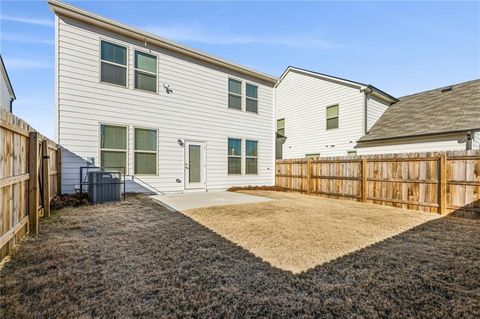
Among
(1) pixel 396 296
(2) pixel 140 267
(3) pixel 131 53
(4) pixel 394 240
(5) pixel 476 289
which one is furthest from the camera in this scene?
(3) pixel 131 53

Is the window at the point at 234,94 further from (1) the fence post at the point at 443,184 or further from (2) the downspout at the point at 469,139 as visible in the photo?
(2) the downspout at the point at 469,139

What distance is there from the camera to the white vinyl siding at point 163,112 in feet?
23.0

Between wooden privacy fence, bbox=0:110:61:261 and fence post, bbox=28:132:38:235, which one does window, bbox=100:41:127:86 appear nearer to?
wooden privacy fence, bbox=0:110:61:261

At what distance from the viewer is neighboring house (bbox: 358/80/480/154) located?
356 inches

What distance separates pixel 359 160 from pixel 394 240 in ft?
15.4

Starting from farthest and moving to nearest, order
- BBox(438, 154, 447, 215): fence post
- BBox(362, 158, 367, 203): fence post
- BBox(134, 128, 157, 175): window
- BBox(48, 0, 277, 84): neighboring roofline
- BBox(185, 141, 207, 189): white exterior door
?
1. BBox(185, 141, 207, 189): white exterior door
2. BBox(134, 128, 157, 175): window
3. BBox(362, 158, 367, 203): fence post
4. BBox(48, 0, 277, 84): neighboring roofline
5. BBox(438, 154, 447, 215): fence post

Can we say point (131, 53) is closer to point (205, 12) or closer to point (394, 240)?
point (205, 12)

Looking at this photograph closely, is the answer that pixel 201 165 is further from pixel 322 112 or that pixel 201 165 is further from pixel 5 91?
pixel 5 91

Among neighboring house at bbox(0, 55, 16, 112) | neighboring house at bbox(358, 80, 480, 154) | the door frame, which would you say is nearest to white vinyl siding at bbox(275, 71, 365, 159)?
neighboring house at bbox(358, 80, 480, 154)

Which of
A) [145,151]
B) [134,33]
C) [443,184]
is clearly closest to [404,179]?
[443,184]

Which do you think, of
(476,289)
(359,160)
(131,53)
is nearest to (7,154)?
(476,289)

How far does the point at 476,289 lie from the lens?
2352 mm

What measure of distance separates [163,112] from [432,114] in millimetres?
12077

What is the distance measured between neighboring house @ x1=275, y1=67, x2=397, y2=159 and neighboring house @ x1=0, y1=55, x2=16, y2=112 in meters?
16.0
